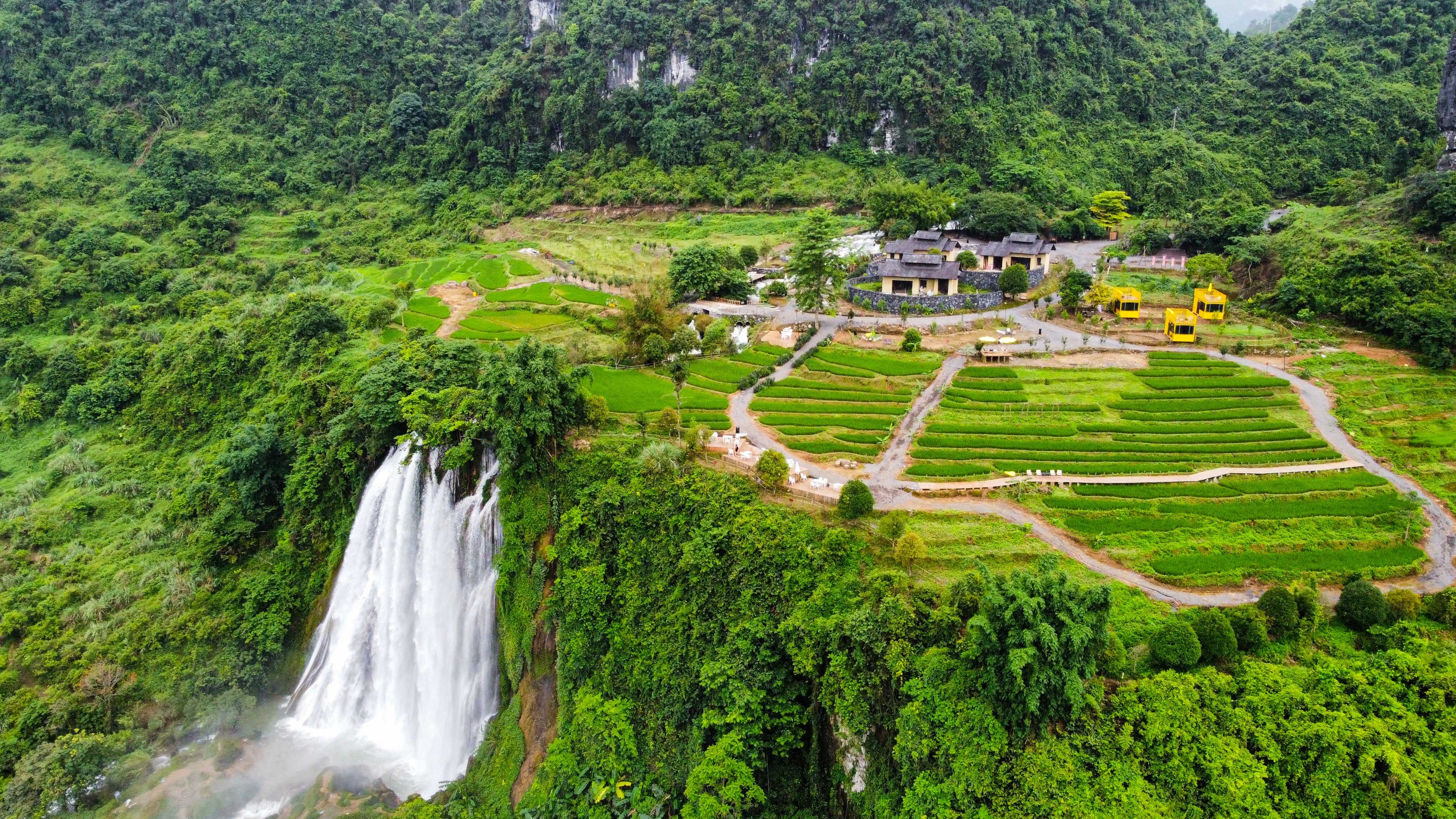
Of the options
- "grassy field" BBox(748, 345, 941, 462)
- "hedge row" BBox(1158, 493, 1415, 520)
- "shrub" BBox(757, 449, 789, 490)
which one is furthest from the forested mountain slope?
"shrub" BBox(757, 449, 789, 490)

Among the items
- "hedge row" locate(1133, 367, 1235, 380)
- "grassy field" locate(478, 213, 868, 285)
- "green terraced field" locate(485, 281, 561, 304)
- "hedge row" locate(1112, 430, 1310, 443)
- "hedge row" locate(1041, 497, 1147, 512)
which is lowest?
"hedge row" locate(1041, 497, 1147, 512)

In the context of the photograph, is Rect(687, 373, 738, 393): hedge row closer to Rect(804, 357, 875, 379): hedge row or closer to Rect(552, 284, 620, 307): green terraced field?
Rect(804, 357, 875, 379): hedge row

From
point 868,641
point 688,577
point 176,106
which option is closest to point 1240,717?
point 868,641

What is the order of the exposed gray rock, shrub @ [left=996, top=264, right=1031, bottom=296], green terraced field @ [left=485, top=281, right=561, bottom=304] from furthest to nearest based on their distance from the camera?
1. the exposed gray rock
2. green terraced field @ [left=485, top=281, right=561, bottom=304]
3. shrub @ [left=996, top=264, right=1031, bottom=296]

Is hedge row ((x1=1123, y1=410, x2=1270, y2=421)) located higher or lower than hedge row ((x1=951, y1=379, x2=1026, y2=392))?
lower

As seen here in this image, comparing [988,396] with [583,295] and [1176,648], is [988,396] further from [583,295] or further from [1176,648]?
[583,295]

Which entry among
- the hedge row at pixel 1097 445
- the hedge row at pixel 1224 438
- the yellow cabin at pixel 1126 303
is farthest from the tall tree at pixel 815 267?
the hedge row at pixel 1224 438

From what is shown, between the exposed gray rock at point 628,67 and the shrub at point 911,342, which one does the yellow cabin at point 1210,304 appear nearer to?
the shrub at point 911,342
